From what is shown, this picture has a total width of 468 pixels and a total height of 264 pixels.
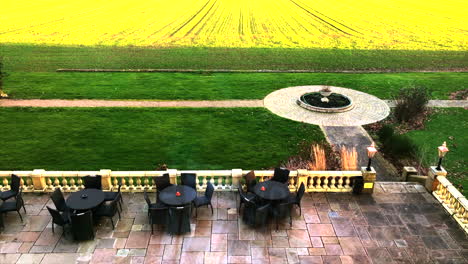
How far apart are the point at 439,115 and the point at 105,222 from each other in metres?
20.2

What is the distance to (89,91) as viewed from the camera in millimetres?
26359

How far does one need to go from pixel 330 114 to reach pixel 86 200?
1554cm

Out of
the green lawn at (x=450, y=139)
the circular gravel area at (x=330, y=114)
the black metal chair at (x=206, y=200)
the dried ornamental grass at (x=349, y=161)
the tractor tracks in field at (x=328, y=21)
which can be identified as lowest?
the green lawn at (x=450, y=139)

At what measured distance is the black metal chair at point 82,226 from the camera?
10688mm

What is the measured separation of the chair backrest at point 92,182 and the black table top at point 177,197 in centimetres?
221

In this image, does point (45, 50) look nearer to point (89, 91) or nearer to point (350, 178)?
point (89, 91)

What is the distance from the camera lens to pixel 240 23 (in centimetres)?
5147

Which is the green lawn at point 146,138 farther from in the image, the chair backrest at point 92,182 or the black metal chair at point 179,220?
the black metal chair at point 179,220

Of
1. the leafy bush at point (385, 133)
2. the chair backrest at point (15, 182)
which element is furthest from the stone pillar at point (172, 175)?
the leafy bush at point (385, 133)

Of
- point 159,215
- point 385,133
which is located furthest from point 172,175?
point 385,133

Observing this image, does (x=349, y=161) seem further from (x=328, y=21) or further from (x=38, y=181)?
(x=328, y=21)

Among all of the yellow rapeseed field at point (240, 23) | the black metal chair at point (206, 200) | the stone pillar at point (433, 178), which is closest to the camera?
the black metal chair at point (206, 200)

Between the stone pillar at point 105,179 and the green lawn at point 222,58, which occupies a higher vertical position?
the stone pillar at point 105,179

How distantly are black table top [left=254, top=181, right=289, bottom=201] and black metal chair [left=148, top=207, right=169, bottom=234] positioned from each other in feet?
9.65
